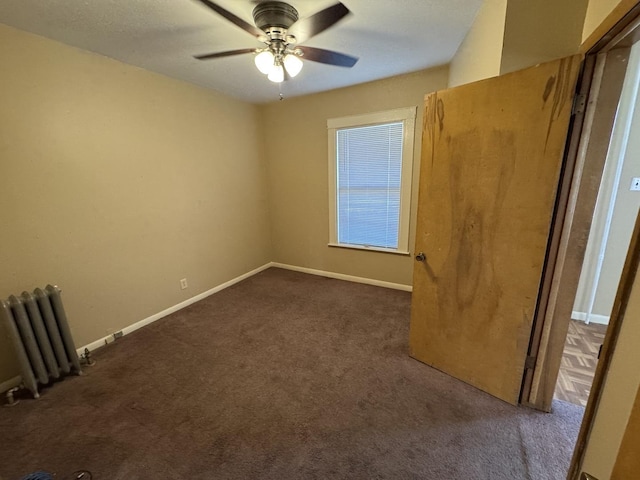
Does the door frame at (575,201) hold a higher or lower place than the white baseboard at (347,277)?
higher

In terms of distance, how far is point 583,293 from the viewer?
101 inches

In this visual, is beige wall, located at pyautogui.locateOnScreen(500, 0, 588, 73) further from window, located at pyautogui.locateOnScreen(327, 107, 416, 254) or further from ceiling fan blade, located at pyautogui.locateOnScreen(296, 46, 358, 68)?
window, located at pyautogui.locateOnScreen(327, 107, 416, 254)

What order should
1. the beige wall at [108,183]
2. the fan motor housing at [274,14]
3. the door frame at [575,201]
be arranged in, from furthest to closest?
1. the beige wall at [108,183]
2. the fan motor housing at [274,14]
3. the door frame at [575,201]

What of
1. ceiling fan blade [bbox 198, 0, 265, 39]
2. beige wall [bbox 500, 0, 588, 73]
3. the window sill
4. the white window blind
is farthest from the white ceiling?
the window sill

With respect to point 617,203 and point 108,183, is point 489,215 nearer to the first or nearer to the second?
point 617,203

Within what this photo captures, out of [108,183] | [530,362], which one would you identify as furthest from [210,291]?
[530,362]

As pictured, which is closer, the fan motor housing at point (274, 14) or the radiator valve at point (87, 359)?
the fan motor housing at point (274, 14)

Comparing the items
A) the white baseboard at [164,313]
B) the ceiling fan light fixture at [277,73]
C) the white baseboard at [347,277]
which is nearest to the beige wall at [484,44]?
the ceiling fan light fixture at [277,73]

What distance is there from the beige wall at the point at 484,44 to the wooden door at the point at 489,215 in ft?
0.67

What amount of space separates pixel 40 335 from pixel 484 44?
11.7 feet

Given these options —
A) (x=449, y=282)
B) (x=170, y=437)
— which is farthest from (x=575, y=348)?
(x=170, y=437)

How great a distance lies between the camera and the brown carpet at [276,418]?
4.51 ft

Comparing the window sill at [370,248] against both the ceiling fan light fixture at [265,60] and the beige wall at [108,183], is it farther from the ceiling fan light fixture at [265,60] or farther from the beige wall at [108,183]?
A: the ceiling fan light fixture at [265,60]

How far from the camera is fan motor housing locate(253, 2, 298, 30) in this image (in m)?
1.58
